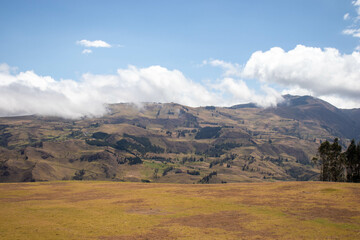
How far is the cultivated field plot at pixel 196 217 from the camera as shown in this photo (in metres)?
45.8

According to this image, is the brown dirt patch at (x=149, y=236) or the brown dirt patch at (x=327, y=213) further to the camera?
the brown dirt patch at (x=327, y=213)

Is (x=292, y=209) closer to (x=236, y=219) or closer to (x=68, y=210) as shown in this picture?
(x=236, y=219)

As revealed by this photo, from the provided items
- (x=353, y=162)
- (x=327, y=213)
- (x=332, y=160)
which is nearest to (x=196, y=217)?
(x=327, y=213)

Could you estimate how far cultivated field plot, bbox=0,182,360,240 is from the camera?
45.8 m

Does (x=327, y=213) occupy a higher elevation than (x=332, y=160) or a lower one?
lower

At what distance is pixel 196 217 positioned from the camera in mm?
58781

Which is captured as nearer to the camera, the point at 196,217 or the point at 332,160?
the point at 196,217

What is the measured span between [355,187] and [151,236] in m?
72.9

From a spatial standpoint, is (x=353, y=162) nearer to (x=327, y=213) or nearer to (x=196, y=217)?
(x=327, y=213)

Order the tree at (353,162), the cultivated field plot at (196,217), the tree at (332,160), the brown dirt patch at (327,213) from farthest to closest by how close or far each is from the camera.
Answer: the tree at (332,160)
the tree at (353,162)
the brown dirt patch at (327,213)
the cultivated field plot at (196,217)

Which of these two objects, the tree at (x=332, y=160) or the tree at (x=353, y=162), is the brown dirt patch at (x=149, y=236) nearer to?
the tree at (x=353, y=162)

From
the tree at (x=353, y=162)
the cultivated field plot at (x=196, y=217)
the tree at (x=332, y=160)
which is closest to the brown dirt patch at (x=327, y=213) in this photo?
the cultivated field plot at (x=196, y=217)

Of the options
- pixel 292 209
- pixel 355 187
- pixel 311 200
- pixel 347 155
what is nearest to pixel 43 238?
pixel 292 209

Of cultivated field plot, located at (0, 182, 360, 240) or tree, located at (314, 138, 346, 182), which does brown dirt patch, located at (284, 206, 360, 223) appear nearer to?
cultivated field plot, located at (0, 182, 360, 240)
